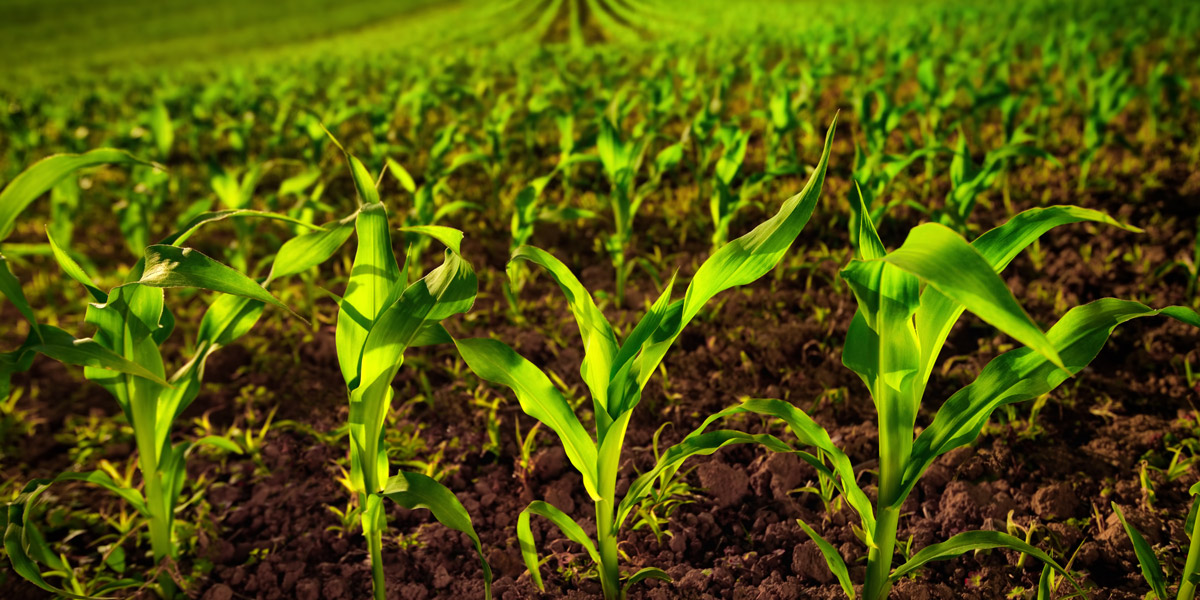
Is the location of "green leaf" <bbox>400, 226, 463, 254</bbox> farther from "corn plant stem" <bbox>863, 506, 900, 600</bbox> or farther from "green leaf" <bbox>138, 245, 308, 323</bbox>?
"corn plant stem" <bbox>863, 506, 900, 600</bbox>

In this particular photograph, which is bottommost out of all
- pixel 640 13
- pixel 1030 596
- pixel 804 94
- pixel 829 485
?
pixel 1030 596

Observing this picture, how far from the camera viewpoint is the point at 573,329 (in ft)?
8.43

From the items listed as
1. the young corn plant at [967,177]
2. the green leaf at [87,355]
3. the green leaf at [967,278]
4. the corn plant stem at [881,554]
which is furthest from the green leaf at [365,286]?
the young corn plant at [967,177]

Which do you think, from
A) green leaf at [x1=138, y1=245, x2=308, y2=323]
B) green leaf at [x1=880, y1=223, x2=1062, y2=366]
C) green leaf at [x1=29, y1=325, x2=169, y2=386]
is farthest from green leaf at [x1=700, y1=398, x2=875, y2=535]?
green leaf at [x1=29, y1=325, x2=169, y2=386]

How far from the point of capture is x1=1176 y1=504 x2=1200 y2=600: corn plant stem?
3.87ft

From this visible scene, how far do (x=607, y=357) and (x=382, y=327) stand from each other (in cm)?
39

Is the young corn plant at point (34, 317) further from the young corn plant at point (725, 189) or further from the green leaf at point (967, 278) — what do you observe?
the young corn plant at point (725, 189)

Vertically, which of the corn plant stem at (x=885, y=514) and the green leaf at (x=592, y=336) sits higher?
the green leaf at (x=592, y=336)

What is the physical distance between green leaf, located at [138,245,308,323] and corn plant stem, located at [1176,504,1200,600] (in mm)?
1526

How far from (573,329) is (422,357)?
54cm

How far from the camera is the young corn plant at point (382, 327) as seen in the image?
45.9 inches

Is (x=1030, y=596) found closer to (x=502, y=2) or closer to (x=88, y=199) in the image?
(x=88, y=199)

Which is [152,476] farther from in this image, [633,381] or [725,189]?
[725,189]

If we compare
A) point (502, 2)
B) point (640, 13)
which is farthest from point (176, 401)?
point (502, 2)
